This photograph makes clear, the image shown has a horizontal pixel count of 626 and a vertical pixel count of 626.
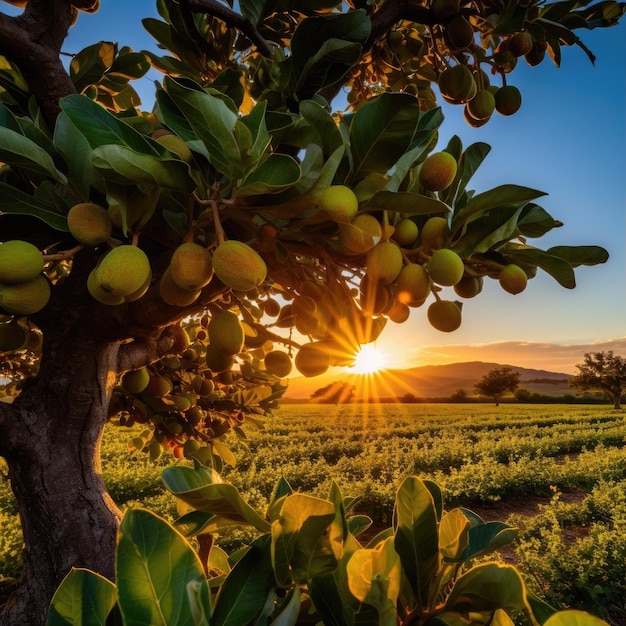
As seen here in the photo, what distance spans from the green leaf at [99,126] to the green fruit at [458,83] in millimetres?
1061

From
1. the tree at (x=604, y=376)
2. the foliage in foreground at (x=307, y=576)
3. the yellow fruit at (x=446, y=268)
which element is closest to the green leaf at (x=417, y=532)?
the foliage in foreground at (x=307, y=576)

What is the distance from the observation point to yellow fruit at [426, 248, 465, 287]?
78 cm

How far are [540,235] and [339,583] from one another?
0.77 meters

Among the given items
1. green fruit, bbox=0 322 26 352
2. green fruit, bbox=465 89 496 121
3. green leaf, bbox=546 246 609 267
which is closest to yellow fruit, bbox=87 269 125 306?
green fruit, bbox=0 322 26 352

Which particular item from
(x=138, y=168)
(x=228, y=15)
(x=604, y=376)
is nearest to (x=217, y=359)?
(x=138, y=168)

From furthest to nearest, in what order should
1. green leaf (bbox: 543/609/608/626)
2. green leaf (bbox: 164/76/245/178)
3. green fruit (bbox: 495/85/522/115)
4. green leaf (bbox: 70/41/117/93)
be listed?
green fruit (bbox: 495/85/522/115) → green leaf (bbox: 70/41/117/93) → green leaf (bbox: 164/76/245/178) → green leaf (bbox: 543/609/608/626)

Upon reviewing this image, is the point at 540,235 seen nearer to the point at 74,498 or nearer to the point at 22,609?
the point at 74,498

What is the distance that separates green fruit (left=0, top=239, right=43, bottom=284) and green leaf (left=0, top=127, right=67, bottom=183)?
126 mm

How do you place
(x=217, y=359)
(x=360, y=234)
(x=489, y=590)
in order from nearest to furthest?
(x=489, y=590) → (x=360, y=234) → (x=217, y=359)

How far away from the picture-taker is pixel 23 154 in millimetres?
721

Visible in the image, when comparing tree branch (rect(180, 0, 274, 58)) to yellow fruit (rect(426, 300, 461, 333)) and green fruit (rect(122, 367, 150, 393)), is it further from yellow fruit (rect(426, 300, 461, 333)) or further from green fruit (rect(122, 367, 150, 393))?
green fruit (rect(122, 367, 150, 393))

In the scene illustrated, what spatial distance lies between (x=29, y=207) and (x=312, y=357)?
2.07 feet

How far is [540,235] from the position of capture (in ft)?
3.23

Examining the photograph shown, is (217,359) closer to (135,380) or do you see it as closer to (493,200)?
(493,200)
